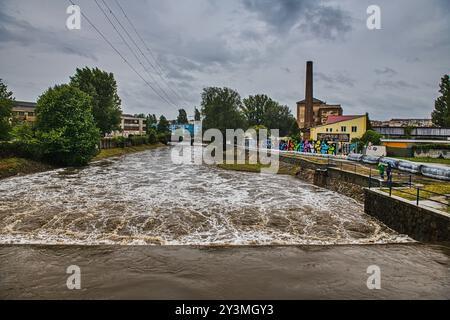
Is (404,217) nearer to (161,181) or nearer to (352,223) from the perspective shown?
(352,223)

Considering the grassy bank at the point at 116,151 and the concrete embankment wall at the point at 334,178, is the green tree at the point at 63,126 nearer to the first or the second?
the grassy bank at the point at 116,151

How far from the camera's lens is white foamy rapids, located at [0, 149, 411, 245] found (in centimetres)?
1119

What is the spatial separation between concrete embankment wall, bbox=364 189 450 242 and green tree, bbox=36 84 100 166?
3251cm

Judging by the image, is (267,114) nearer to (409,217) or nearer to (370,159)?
(370,159)

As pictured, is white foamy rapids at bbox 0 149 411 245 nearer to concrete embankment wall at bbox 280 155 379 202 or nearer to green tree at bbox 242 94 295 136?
concrete embankment wall at bbox 280 155 379 202

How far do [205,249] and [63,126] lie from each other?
101ft

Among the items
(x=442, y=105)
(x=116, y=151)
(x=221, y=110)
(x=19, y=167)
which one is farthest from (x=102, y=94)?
(x=442, y=105)

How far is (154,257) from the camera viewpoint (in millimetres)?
9016

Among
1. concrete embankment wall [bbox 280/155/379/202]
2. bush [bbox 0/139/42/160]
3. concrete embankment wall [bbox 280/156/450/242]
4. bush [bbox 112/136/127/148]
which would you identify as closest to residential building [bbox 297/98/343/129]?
bush [bbox 112/136/127/148]

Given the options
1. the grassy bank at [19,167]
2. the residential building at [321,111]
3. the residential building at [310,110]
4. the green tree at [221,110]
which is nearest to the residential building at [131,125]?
the green tree at [221,110]

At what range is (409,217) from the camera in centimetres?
1159

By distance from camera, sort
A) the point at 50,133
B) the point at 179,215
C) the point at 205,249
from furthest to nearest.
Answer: the point at 50,133, the point at 179,215, the point at 205,249

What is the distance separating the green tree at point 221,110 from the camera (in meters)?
64.8
